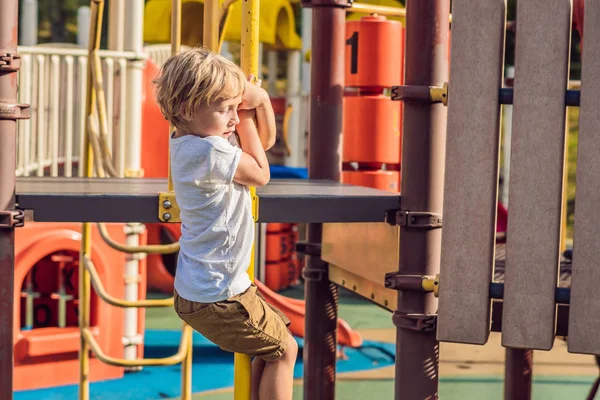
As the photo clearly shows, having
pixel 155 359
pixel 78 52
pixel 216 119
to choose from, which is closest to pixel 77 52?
pixel 78 52

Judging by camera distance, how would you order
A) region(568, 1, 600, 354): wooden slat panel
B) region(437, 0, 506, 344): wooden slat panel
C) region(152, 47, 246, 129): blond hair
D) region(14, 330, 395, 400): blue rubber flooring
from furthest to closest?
1. region(14, 330, 395, 400): blue rubber flooring
2. region(437, 0, 506, 344): wooden slat panel
3. region(568, 1, 600, 354): wooden slat panel
4. region(152, 47, 246, 129): blond hair

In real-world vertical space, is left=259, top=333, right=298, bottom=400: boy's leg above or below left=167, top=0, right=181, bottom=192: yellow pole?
below

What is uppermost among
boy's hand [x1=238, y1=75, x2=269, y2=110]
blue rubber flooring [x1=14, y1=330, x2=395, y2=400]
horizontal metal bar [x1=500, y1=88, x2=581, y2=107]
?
horizontal metal bar [x1=500, y1=88, x2=581, y2=107]

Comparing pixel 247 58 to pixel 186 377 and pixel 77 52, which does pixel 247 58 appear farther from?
pixel 77 52

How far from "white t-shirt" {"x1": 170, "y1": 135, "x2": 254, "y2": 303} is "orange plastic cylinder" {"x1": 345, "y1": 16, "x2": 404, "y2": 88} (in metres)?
2.29

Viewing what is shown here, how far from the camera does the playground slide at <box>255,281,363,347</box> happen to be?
22.0 feet

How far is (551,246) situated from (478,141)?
0.36m

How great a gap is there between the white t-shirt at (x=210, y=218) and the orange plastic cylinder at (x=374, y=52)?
2.29m

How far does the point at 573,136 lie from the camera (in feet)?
58.5

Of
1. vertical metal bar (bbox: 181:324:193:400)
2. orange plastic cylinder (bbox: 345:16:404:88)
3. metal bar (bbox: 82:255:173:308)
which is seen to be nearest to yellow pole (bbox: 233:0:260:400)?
vertical metal bar (bbox: 181:324:193:400)

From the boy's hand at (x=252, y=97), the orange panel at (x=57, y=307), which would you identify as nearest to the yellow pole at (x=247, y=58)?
the boy's hand at (x=252, y=97)

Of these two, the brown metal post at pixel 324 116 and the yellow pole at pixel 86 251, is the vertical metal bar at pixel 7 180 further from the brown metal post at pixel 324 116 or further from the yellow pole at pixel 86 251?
the brown metal post at pixel 324 116

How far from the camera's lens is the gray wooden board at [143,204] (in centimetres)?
295

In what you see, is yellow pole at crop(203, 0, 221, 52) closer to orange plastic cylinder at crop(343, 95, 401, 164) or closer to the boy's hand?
the boy's hand
